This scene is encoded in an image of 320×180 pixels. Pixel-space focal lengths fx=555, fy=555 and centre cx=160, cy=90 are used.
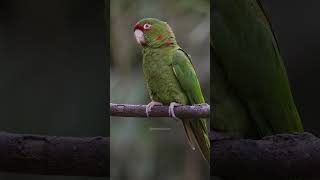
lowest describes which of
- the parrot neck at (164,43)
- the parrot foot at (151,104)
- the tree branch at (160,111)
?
the tree branch at (160,111)

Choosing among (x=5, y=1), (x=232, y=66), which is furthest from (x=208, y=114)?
(x=5, y=1)

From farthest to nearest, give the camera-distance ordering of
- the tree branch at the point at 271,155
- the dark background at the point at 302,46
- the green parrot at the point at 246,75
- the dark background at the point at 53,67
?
the dark background at the point at 53,67 → the dark background at the point at 302,46 → the green parrot at the point at 246,75 → the tree branch at the point at 271,155

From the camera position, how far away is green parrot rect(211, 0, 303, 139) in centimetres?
293

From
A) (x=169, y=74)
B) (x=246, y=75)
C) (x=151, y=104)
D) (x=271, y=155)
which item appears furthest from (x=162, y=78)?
(x=271, y=155)

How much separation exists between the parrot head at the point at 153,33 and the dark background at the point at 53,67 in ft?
2.01

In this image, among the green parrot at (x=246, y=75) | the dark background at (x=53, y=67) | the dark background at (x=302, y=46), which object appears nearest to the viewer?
the green parrot at (x=246, y=75)

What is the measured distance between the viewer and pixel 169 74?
2807 mm

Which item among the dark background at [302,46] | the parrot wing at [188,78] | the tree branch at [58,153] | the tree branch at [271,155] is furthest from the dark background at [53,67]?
the dark background at [302,46]

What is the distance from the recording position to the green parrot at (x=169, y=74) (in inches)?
110

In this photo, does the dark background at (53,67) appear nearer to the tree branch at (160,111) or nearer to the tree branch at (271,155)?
the tree branch at (160,111)

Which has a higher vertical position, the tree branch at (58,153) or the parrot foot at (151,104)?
the parrot foot at (151,104)

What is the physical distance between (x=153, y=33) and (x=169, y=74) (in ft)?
0.74

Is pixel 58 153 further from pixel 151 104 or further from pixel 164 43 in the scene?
pixel 164 43

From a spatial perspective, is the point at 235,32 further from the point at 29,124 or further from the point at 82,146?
the point at 29,124
